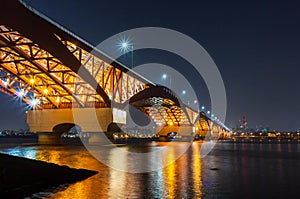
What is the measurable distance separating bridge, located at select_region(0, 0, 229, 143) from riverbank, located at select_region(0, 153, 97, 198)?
20.3 meters

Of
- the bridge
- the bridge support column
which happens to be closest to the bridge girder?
the bridge

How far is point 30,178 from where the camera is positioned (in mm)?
16125

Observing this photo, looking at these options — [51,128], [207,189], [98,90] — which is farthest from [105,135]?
[207,189]

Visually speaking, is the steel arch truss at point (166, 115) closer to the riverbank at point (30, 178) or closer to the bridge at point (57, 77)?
the bridge at point (57, 77)

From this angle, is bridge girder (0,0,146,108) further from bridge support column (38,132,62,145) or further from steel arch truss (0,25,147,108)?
bridge support column (38,132,62,145)

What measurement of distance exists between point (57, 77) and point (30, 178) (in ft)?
130

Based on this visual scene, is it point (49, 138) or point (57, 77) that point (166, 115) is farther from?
point (57, 77)

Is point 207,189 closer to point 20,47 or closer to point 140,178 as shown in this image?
point 140,178

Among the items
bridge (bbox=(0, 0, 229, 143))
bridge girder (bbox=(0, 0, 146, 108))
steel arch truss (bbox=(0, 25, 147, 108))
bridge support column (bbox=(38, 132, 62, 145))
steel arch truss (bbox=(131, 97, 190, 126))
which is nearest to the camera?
bridge girder (bbox=(0, 0, 146, 108))

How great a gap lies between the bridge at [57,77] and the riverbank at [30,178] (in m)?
20.3

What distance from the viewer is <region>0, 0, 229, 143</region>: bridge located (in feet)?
126

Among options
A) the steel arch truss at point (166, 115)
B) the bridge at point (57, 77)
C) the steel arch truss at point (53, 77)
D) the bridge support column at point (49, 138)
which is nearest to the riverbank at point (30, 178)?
the bridge at point (57, 77)

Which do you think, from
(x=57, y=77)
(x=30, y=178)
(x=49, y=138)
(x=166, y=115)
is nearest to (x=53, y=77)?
(x=57, y=77)

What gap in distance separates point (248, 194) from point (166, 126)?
11661cm
